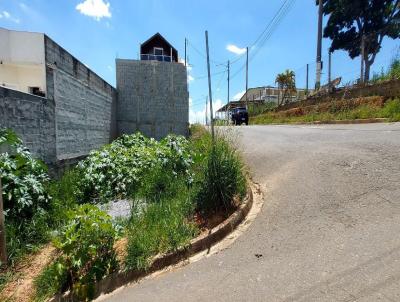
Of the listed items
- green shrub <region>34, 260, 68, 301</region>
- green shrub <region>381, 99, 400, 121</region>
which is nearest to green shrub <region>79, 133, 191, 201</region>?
green shrub <region>34, 260, 68, 301</region>

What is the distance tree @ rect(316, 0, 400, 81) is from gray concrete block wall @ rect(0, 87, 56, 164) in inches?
900

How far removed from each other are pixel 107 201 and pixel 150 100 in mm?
8596

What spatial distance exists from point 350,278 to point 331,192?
208cm

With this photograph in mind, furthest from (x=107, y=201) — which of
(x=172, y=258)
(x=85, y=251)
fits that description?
(x=172, y=258)

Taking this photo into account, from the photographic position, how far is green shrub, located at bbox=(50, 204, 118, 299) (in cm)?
380

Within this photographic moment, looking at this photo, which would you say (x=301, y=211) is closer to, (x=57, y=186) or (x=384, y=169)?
(x=384, y=169)

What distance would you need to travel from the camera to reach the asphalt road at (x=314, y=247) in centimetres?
305

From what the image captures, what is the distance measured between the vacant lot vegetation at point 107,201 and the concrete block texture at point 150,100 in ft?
23.1

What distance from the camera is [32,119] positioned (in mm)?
6414

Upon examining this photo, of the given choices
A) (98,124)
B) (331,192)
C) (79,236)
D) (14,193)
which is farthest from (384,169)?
(98,124)

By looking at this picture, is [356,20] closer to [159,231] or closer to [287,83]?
[287,83]

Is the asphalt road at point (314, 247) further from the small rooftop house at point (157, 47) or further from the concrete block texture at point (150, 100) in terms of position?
the small rooftop house at point (157, 47)

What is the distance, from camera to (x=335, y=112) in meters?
17.1

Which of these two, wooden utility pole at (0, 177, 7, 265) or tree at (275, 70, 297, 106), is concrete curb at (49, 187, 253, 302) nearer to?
wooden utility pole at (0, 177, 7, 265)
